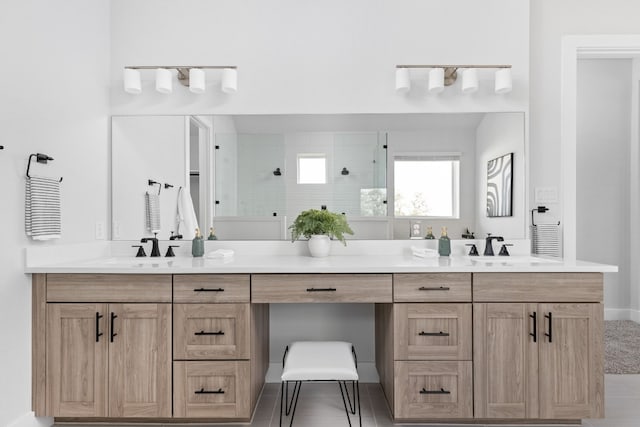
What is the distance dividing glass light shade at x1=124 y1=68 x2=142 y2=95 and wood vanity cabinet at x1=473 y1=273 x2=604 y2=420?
2.28 m

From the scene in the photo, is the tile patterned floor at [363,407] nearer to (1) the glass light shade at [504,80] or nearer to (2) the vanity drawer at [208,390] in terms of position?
(2) the vanity drawer at [208,390]

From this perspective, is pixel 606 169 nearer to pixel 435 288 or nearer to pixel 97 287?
pixel 435 288

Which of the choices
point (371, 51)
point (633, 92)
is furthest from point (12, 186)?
point (633, 92)

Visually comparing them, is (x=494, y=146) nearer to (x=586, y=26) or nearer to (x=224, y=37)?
(x=586, y=26)

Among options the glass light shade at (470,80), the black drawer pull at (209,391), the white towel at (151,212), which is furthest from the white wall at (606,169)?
the white towel at (151,212)

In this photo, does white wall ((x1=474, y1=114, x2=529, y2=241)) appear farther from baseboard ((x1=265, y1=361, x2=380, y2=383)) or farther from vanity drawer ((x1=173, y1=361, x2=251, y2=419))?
vanity drawer ((x1=173, y1=361, x2=251, y2=419))

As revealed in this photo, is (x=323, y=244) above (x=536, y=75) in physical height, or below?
below

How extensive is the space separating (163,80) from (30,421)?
193 cm

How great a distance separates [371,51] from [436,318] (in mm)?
1702

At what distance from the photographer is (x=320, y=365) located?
6.16 feet

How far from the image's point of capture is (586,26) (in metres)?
2.68

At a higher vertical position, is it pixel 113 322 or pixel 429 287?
pixel 429 287

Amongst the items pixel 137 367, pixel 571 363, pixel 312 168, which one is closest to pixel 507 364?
pixel 571 363

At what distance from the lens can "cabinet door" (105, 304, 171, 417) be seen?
6.53 ft
